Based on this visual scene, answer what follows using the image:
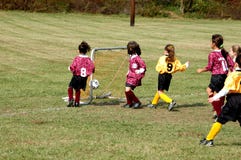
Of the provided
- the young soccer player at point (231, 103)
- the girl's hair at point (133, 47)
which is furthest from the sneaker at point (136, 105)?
the young soccer player at point (231, 103)

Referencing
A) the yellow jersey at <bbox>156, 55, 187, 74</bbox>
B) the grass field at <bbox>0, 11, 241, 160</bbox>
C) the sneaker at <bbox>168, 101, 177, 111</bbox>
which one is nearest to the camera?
the grass field at <bbox>0, 11, 241, 160</bbox>

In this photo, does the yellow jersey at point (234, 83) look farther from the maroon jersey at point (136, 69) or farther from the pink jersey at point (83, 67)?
the pink jersey at point (83, 67)

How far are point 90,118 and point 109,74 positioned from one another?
4304mm

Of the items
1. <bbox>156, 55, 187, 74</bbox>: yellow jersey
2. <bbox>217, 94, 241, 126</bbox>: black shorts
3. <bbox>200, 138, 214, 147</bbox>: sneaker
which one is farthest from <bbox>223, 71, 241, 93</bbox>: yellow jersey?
<bbox>156, 55, 187, 74</bbox>: yellow jersey

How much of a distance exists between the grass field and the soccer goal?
0.16 m

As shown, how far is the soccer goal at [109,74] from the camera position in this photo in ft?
49.1

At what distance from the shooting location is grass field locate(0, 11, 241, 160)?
8508 millimetres

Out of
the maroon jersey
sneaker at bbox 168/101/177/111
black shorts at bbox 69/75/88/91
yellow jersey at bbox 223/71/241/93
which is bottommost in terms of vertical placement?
sneaker at bbox 168/101/177/111

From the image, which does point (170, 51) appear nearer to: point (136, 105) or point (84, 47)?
point (136, 105)

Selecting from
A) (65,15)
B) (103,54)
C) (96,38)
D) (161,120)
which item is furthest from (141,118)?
(65,15)

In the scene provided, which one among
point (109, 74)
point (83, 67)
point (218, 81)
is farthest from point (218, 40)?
point (109, 74)

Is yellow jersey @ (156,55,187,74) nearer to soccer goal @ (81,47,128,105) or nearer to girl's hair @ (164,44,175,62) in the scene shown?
girl's hair @ (164,44,175,62)

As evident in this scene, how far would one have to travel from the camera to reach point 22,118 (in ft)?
37.1

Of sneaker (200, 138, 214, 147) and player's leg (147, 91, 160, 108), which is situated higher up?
sneaker (200, 138, 214, 147)
